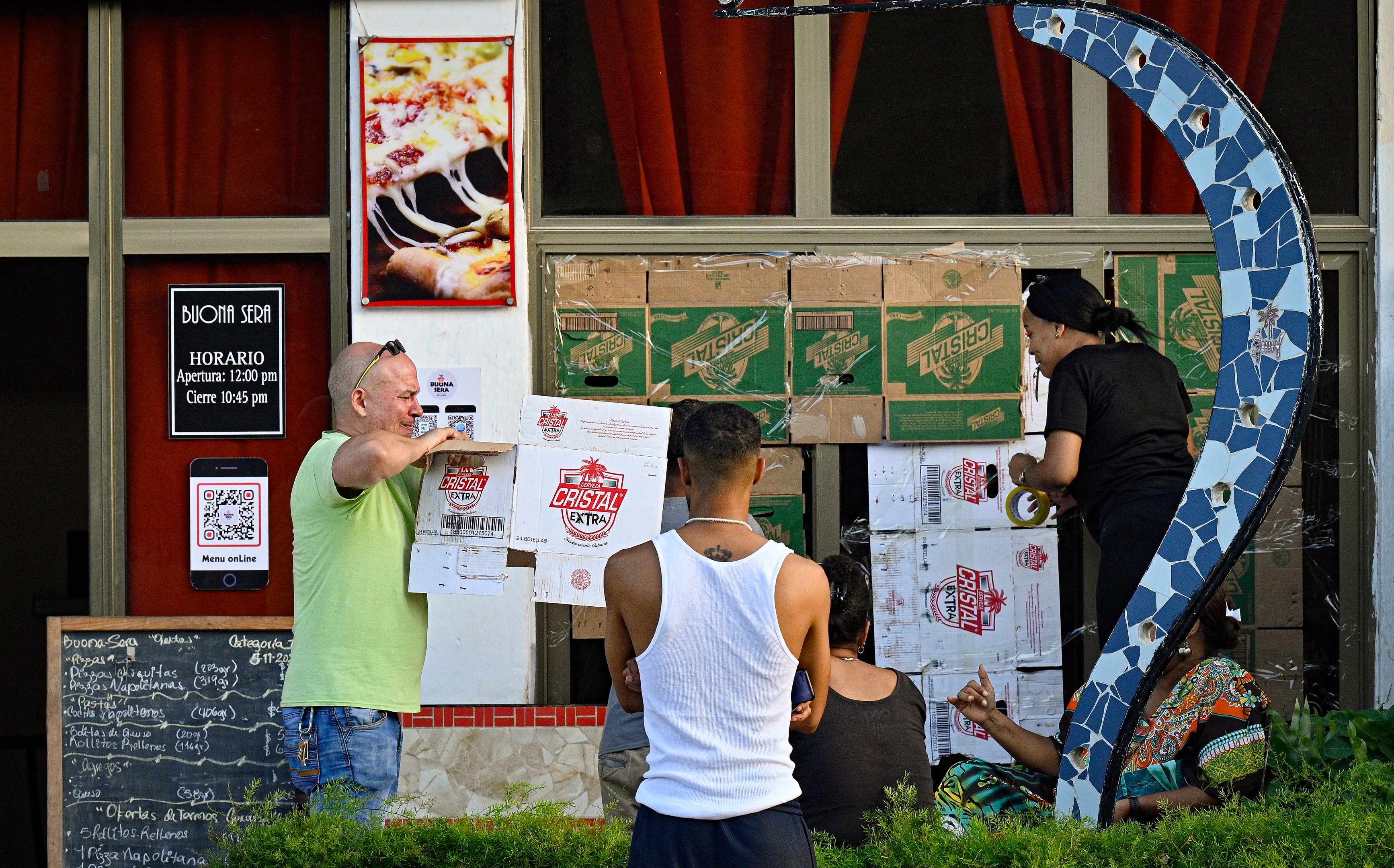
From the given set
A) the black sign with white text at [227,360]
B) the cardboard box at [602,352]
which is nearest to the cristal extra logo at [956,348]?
the cardboard box at [602,352]

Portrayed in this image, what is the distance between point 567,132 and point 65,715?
3003 millimetres

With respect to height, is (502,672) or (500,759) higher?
(502,672)

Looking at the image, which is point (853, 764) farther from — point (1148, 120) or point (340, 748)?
point (1148, 120)

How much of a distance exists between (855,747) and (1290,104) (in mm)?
3501

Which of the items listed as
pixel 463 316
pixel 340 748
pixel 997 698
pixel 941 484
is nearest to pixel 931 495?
pixel 941 484

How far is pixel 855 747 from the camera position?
322cm

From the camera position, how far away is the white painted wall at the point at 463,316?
488 centimetres

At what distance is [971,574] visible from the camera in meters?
5.02

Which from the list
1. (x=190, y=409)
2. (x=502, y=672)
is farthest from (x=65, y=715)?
(x=502, y=672)

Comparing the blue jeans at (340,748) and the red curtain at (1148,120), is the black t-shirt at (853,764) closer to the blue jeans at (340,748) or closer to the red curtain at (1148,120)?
the blue jeans at (340,748)

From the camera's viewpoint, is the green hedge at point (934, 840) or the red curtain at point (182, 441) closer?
the green hedge at point (934, 840)

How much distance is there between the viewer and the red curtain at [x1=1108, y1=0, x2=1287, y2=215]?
5113 millimetres

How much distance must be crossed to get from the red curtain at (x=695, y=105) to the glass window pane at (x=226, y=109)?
1.18m

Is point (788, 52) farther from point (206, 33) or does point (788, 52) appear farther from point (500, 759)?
point (500, 759)
